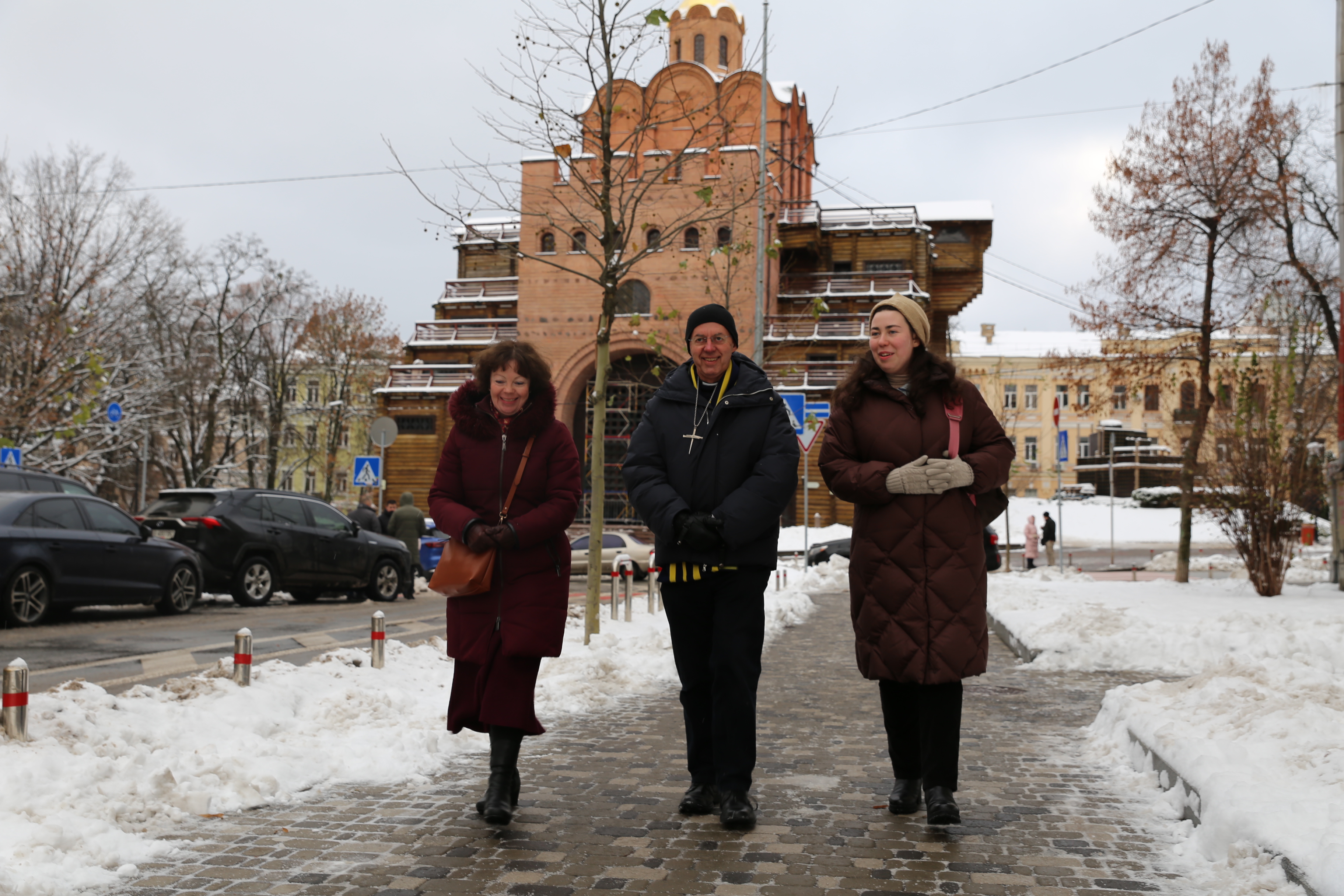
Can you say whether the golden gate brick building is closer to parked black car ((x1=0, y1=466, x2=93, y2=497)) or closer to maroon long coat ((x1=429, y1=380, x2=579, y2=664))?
parked black car ((x1=0, y1=466, x2=93, y2=497))

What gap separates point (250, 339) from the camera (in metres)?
47.2

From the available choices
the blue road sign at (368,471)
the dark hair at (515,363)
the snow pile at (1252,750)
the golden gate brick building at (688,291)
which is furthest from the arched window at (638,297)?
the dark hair at (515,363)

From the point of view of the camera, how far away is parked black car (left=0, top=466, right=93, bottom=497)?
15109 millimetres

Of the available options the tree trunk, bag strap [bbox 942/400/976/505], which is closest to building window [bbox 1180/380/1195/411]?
the tree trunk

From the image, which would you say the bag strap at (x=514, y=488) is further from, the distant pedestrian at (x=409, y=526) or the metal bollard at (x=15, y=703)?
the distant pedestrian at (x=409, y=526)

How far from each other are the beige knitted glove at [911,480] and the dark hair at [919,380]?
0.30 metres

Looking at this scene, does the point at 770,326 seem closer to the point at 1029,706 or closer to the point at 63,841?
the point at 1029,706

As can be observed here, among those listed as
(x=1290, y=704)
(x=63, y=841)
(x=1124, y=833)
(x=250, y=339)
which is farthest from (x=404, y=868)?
(x=250, y=339)

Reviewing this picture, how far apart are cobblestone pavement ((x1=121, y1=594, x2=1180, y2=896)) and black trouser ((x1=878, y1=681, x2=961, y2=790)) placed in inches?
8.6

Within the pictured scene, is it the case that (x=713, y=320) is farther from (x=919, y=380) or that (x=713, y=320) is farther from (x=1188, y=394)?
(x=1188, y=394)

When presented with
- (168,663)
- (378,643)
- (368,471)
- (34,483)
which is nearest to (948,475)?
(378,643)

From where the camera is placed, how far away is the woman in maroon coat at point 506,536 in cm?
507

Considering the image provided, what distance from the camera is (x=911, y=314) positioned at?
5191 millimetres

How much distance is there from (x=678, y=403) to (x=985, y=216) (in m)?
56.8
